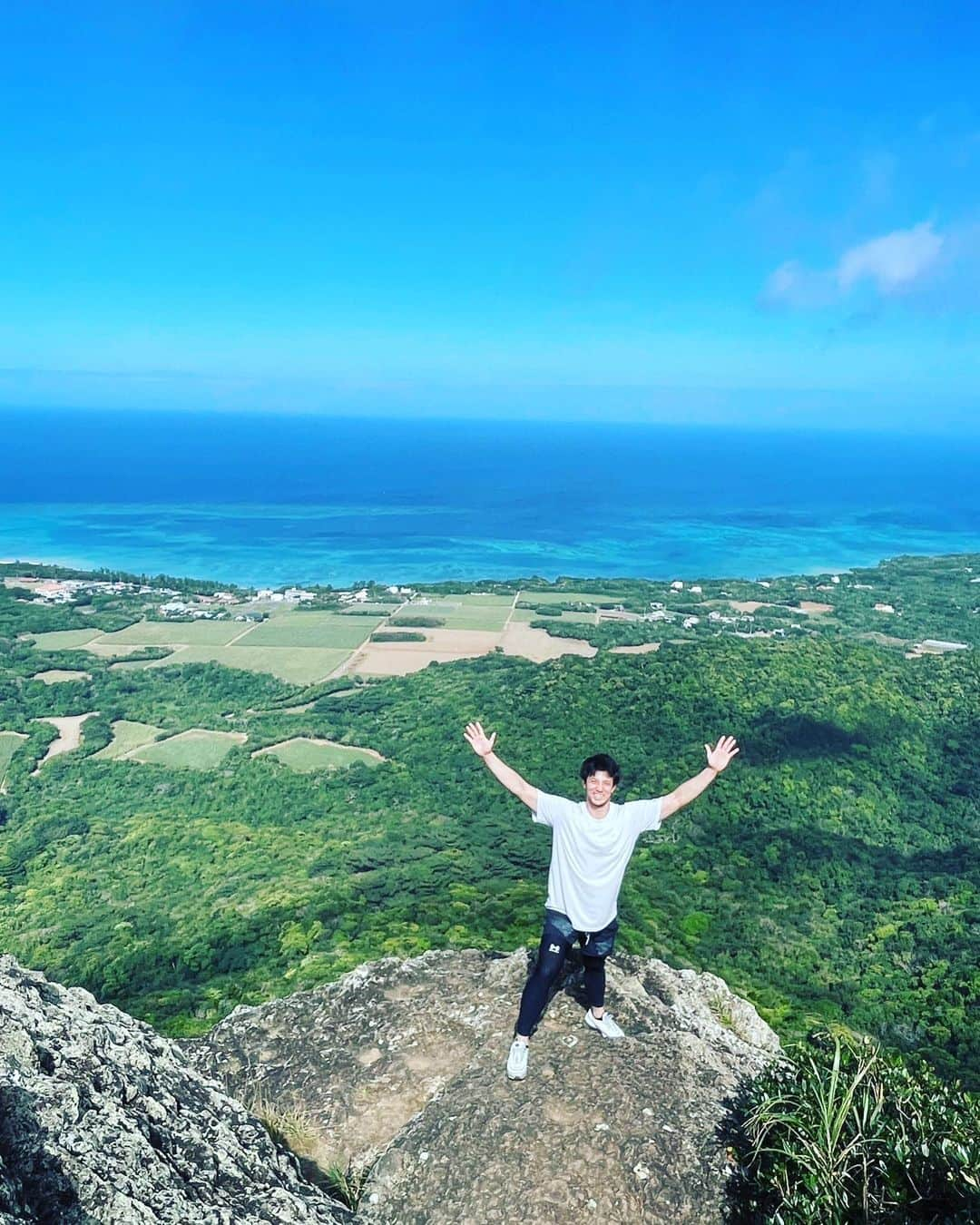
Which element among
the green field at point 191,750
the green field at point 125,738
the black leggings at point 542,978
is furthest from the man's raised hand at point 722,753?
the green field at point 125,738

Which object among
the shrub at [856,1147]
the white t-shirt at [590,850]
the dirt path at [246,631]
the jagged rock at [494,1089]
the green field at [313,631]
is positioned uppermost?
the white t-shirt at [590,850]

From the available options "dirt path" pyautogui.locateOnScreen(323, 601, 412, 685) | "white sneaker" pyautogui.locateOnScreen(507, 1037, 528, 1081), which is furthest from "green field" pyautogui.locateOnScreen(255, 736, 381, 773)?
"white sneaker" pyautogui.locateOnScreen(507, 1037, 528, 1081)

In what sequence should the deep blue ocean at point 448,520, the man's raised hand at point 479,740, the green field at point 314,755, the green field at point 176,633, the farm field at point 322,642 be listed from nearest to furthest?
the man's raised hand at point 479,740
the green field at point 314,755
the farm field at point 322,642
the green field at point 176,633
the deep blue ocean at point 448,520

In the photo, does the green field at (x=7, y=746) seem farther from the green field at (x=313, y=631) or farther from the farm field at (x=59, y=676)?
the green field at (x=313, y=631)

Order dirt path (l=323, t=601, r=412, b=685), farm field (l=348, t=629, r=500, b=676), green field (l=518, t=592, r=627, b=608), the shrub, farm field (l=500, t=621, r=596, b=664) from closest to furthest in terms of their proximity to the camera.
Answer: the shrub
dirt path (l=323, t=601, r=412, b=685)
farm field (l=348, t=629, r=500, b=676)
farm field (l=500, t=621, r=596, b=664)
green field (l=518, t=592, r=627, b=608)

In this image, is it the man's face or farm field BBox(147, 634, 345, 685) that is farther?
farm field BBox(147, 634, 345, 685)

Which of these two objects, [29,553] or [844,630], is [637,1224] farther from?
[29,553]

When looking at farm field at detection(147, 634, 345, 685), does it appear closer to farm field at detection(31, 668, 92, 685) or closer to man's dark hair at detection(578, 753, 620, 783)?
farm field at detection(31, 668, 92, 685)
